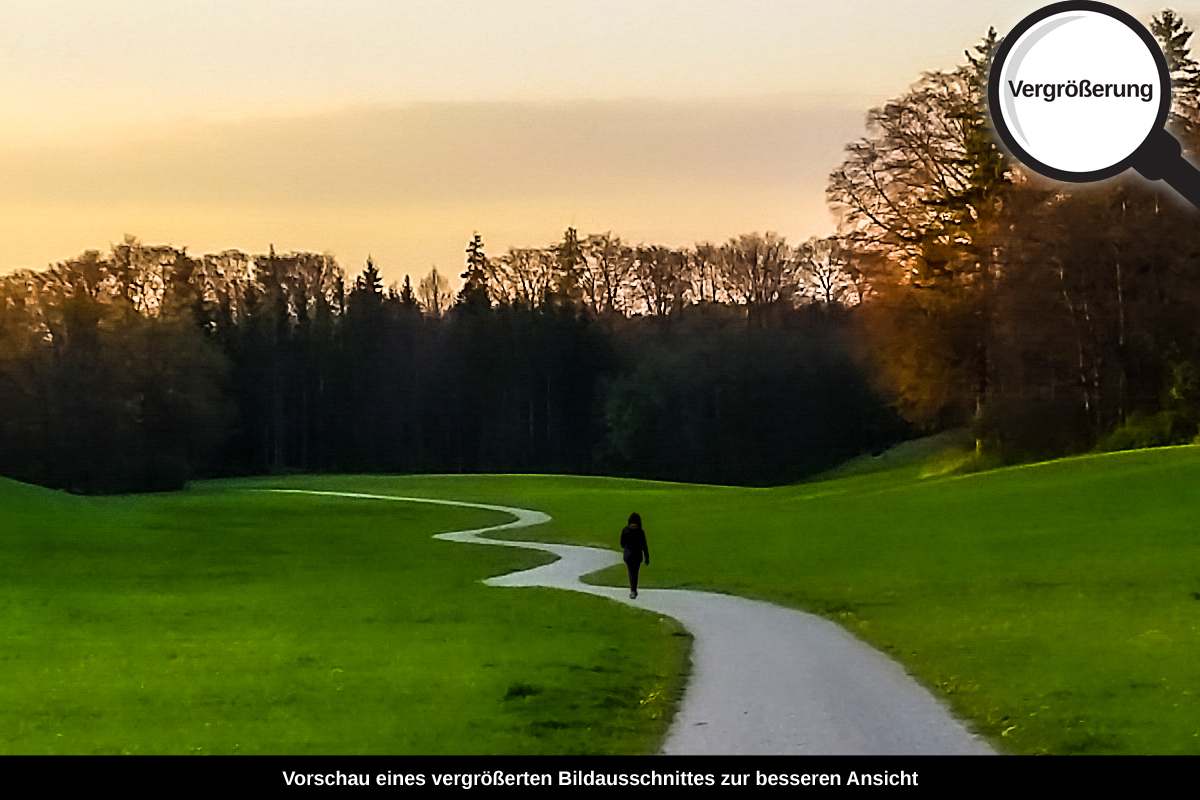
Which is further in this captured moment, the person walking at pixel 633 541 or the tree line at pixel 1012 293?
the tree line at pixel 1012 293

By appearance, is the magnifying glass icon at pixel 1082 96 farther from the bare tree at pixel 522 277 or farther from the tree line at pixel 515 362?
the bare tree at pixel 522 277

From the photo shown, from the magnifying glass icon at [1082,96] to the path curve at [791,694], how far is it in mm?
3804

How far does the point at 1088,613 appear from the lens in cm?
1781

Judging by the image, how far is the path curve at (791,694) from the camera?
9.61 m

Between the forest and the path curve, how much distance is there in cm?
261

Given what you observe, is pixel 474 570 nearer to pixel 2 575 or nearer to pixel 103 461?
pixel 2 575

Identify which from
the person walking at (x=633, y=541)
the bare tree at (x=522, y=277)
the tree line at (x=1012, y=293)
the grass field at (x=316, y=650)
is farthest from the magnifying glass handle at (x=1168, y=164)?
the tree line at (x=1012, y=293)

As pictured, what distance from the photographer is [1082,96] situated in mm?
6473

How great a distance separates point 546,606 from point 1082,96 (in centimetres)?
1362

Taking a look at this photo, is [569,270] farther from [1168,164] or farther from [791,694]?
[1168,164]

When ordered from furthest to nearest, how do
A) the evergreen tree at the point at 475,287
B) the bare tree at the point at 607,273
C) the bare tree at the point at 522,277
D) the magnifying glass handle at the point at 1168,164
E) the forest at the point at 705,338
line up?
the bare tree at the point at 522,277, the evergreen tree at the point at 475,287, the forest at the point at 705,338, the bare tree at the point at 607,273, the magnifying glass handle at the point at 1168,164

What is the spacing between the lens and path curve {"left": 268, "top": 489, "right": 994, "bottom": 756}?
31.5 feet

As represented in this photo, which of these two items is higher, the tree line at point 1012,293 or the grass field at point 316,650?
the tree line at point 1012,293

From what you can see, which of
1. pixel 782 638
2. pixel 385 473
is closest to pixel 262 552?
pixel 385 473
